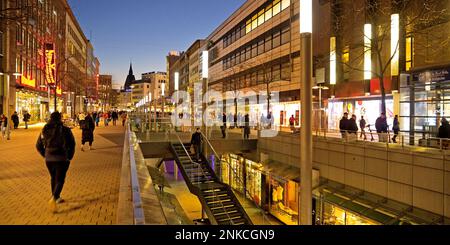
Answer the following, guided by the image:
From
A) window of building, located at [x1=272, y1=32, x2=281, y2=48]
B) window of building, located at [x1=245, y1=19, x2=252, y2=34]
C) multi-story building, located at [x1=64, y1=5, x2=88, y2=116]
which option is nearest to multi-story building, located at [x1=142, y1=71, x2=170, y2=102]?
multi-story building, located at [x1=64, y1=5, x2=88, y2=116]

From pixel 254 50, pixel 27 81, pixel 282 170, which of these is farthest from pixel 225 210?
pixel 27 81

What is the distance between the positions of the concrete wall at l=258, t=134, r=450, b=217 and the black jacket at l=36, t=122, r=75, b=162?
11.0m

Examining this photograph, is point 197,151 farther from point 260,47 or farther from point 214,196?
point 260,47

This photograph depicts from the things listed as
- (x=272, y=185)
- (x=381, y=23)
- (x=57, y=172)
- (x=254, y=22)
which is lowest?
(x=272, y=185)

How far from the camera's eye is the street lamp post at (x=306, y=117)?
5961 millimetres

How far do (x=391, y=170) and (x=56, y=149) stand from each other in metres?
11.8

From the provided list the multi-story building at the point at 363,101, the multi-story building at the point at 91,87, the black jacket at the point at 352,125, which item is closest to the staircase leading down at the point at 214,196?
the multi-story building at the point at 363,101

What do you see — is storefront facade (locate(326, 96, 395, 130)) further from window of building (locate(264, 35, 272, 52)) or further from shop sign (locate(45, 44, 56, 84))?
shop sign (locate(45, 44, 56, 84))

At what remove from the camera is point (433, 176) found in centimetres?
1170

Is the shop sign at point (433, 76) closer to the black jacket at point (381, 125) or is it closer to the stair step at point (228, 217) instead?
the black jacket at point (381, 125)

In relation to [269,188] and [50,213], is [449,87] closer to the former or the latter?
[269,188]

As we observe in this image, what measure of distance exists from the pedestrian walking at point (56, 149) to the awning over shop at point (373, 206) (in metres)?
10.3

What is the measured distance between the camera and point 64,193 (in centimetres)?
764

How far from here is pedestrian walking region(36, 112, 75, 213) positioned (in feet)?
21.2
